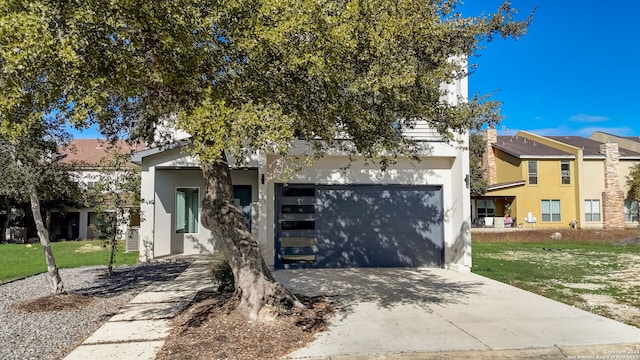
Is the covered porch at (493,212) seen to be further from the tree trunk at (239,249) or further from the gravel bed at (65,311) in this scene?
the tree trunk at (239,249)

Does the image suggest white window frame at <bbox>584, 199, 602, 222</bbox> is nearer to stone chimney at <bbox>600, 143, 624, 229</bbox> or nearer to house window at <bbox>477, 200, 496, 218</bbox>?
stone chimney at <bbox>600, 143, 624, 229</bbox>

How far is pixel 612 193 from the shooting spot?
30.8m

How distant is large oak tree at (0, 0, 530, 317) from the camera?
4.73 m

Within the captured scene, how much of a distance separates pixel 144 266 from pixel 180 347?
7.92m

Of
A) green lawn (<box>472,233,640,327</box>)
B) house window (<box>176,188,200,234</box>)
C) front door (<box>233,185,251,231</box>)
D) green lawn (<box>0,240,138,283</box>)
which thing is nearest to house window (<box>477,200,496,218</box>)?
green lawn (<box>472,233,640,327</box>)

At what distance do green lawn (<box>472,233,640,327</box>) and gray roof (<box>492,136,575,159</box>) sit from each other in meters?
11.9

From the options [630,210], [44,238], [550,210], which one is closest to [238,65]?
[44,238]

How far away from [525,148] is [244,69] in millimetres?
31205

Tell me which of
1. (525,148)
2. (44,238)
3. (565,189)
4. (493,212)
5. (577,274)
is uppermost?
(525,148)

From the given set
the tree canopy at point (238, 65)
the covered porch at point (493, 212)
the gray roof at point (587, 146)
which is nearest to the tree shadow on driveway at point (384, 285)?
the tree canopy at point (238, 65)

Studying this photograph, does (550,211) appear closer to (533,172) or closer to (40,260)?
(533,172)

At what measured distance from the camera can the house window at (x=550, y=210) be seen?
31.1 meters

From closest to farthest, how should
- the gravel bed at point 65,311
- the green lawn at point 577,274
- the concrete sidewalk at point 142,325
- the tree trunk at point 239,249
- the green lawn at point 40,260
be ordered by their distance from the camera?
the concrete sidewalk at point 142,325, the gravel bed at point 65,311, the tree trunk at point 239,249, the green lawn at point 577,274, the green lawn at point 40,260

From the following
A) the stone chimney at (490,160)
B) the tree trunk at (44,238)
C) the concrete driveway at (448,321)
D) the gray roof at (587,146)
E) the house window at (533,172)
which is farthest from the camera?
the stone chimney at (490,160)
